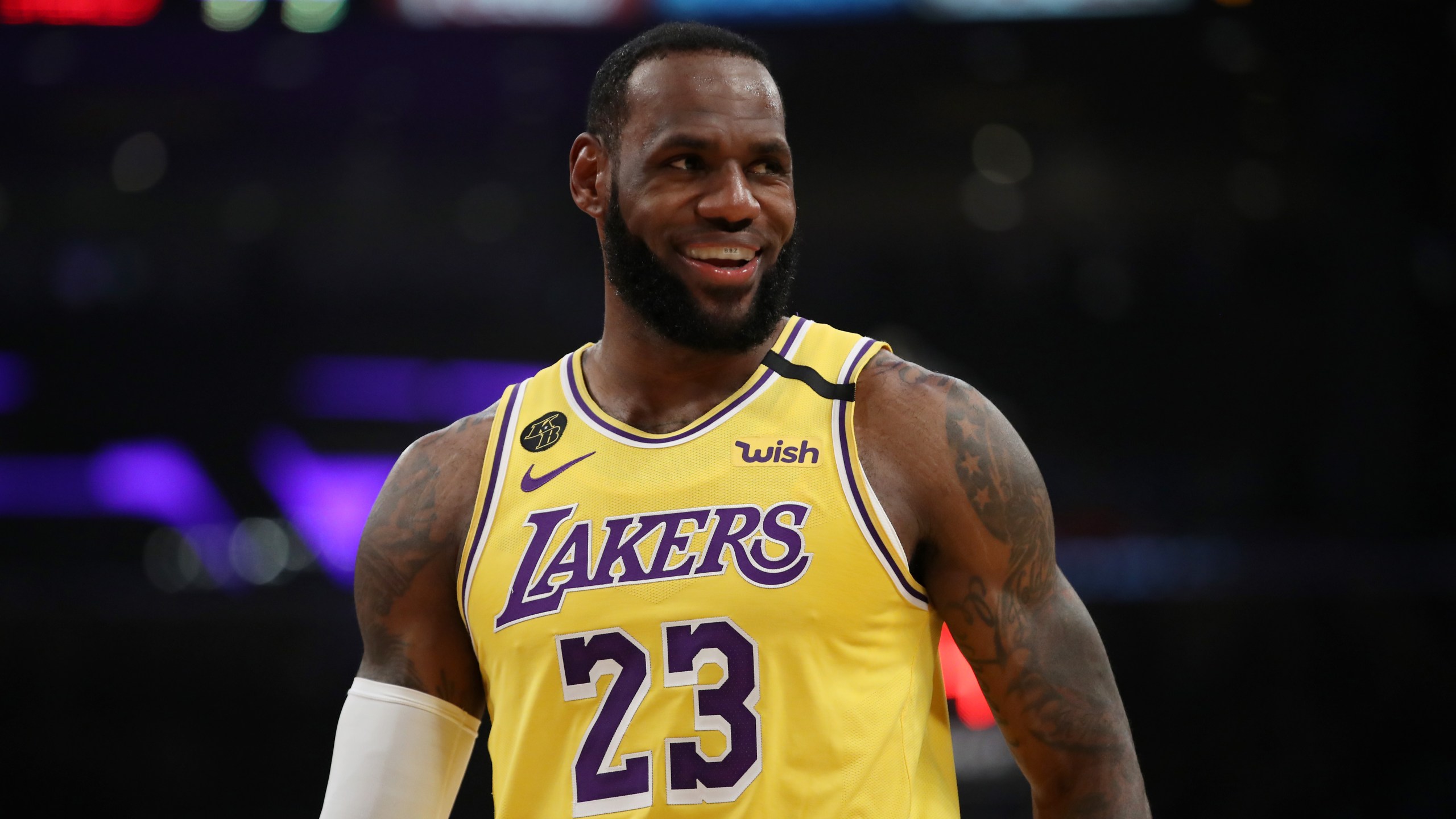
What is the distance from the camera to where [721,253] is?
213 centimetres

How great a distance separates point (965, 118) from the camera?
959 cm

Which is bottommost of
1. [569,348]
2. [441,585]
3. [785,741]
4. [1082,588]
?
[785,741]

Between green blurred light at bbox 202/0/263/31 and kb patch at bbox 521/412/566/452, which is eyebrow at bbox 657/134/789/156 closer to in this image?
kb patch at bbox 521/412/566/452

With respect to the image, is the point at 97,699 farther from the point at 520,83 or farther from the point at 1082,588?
the point at 520,83

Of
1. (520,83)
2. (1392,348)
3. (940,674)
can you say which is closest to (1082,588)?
(1392,348)

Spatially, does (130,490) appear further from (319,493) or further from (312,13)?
(312,13)

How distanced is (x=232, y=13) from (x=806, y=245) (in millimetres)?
4049

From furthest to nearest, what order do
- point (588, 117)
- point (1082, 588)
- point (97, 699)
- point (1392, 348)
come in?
point (1392, 348)
point (1082, 588)
point (97, 699)
point (588, 117)

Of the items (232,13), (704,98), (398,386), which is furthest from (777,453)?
(398,386)

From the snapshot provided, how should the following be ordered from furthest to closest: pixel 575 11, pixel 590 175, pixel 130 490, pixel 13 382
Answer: pixel 13 382
pixel 130 490
pixel 575 11
pixel 590 175

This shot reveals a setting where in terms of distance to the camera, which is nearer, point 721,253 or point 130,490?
point 721,253

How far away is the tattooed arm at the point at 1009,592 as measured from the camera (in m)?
1.95

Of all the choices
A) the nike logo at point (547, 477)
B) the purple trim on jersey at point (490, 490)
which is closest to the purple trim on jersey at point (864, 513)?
the nike logo at point (547, 477)

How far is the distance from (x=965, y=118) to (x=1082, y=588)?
14.9ft
